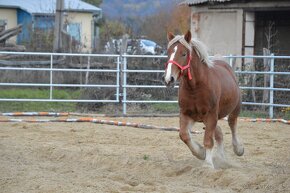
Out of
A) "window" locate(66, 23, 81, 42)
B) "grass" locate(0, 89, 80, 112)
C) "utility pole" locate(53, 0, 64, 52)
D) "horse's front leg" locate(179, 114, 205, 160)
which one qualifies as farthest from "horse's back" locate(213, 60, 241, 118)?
"window" locate(66, 23, 81, 42)

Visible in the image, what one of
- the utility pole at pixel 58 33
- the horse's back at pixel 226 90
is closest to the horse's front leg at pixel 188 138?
the horse's back at pixel 226 90

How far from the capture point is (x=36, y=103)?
16359 mm

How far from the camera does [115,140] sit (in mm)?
10844

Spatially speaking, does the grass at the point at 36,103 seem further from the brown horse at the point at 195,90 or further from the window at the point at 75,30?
the brown horse at the point at 195,90

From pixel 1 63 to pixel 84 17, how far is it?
21.4 metres

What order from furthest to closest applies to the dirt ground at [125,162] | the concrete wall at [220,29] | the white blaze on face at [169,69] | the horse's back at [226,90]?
the concrete wall at [220,29] → the horse's back at [226,90] → the white blaze on face at [169,69] → the dirt ground at [125,162]

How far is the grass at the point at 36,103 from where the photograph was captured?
619 inches

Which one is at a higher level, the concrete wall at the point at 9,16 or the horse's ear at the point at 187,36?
the concrete wall at the point at 9,16

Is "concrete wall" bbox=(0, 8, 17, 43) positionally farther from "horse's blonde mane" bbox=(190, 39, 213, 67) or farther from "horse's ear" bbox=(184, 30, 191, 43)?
"horse's ear" bbox=(184, 30, 191, 43)

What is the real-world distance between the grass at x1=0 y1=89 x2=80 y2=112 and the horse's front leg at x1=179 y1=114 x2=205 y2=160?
7.93 m

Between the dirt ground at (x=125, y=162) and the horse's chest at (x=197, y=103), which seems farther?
the horse's chest at (x=197, y=103)

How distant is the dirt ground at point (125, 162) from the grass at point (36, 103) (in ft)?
10.1

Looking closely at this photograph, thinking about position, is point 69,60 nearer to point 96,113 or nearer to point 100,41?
→ point 96,113

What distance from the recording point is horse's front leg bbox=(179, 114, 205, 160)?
8.12m
